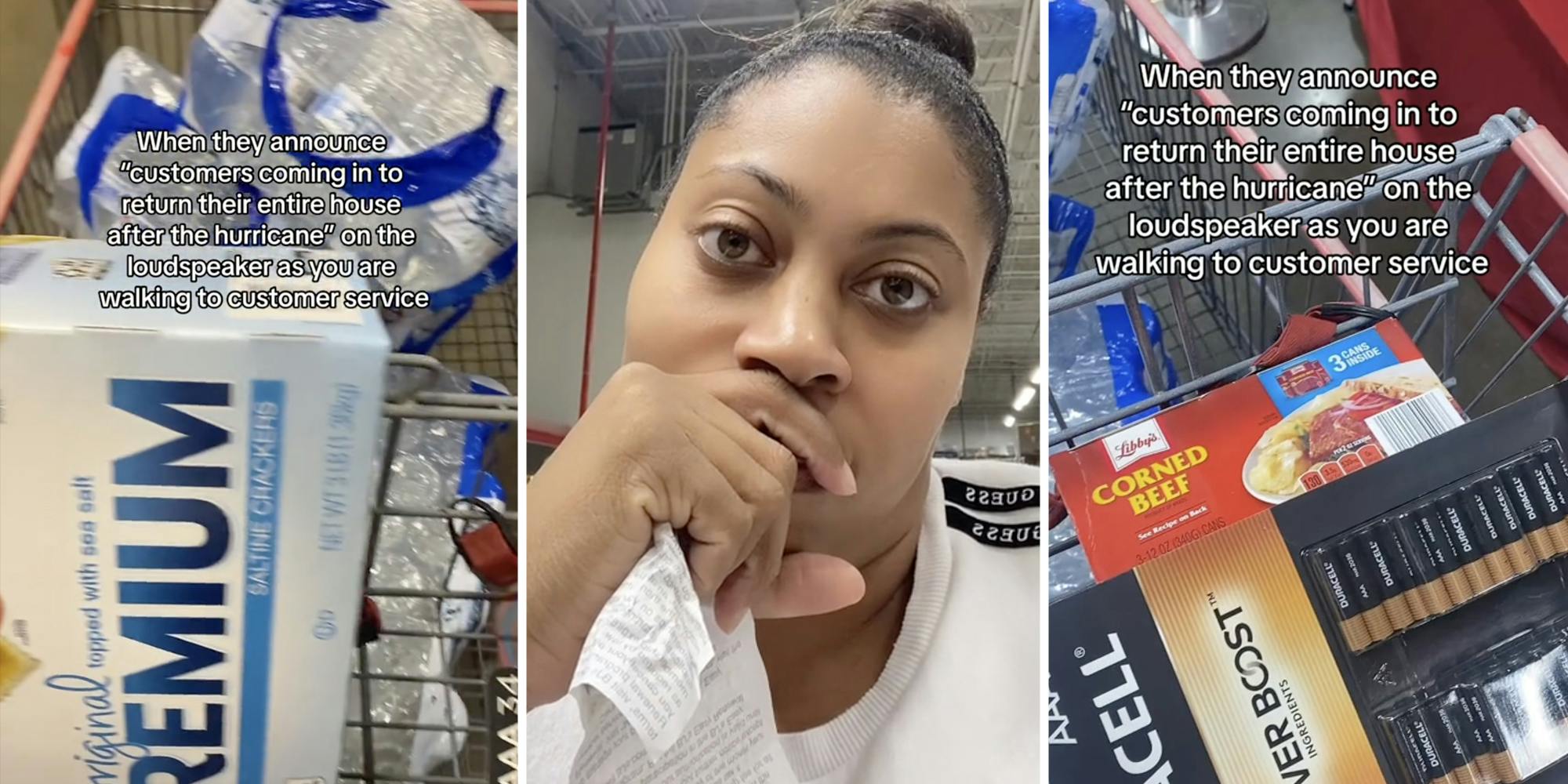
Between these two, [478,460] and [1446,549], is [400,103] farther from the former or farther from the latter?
[1446,549]

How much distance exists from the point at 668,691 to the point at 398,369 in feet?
0.70

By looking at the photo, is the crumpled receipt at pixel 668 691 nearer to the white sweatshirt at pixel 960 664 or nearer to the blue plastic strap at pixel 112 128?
the white sweatshirt at pixel 960 664

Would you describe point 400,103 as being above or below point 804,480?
above

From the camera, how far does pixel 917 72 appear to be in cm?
50

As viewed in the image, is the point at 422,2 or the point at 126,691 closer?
the point at 126,691

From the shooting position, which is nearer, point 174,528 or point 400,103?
point 174,528

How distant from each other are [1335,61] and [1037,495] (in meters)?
0.32

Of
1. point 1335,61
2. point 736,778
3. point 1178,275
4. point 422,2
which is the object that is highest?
point 422,2

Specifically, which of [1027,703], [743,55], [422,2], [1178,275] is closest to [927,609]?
[1027,703]

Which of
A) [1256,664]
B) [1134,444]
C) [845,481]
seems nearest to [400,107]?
[845,481]

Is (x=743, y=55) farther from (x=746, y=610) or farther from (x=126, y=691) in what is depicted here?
(x=126, y=691)

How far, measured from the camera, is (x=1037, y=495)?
52 centimetres

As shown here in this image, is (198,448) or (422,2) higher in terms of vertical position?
(422,2)

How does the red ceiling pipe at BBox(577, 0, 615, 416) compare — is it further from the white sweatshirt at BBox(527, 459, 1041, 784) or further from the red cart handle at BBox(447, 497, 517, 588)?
the white sweatshirt at BBox(527, 459, 1041, 784)
